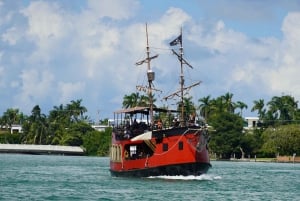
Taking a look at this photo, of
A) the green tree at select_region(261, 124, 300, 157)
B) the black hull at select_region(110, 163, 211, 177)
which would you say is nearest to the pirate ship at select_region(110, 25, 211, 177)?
the black hull at select_region(110, 163, 211, 177)

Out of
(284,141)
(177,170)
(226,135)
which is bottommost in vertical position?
(177,170)

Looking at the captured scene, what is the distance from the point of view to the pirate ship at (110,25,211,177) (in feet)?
241

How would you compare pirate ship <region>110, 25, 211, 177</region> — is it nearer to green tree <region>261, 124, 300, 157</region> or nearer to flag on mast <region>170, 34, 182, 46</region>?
flag on mast <region>170, 34, 182, 46</region>

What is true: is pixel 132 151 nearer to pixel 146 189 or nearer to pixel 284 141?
pixel 146 189

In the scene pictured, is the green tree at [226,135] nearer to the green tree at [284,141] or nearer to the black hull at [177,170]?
the green tree at [284,141]

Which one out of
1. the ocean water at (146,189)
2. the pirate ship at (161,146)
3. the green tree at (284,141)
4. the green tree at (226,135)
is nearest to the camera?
the ocean water at (146,189)

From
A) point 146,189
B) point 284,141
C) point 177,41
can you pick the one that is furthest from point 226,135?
point 146,189

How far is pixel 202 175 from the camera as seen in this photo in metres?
77.2

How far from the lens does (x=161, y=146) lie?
244 feet

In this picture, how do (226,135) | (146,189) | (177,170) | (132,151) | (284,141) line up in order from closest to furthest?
(146,189) → (177,170) → (132,151) → (284,141) → (226,135)

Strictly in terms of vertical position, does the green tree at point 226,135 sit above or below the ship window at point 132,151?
above

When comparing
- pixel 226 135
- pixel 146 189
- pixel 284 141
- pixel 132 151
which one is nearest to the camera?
pixel 146 189

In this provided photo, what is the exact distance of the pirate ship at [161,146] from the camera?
7356cm

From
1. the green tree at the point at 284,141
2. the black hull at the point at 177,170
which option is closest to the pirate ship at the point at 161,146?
the black hull at the point at 177,170
